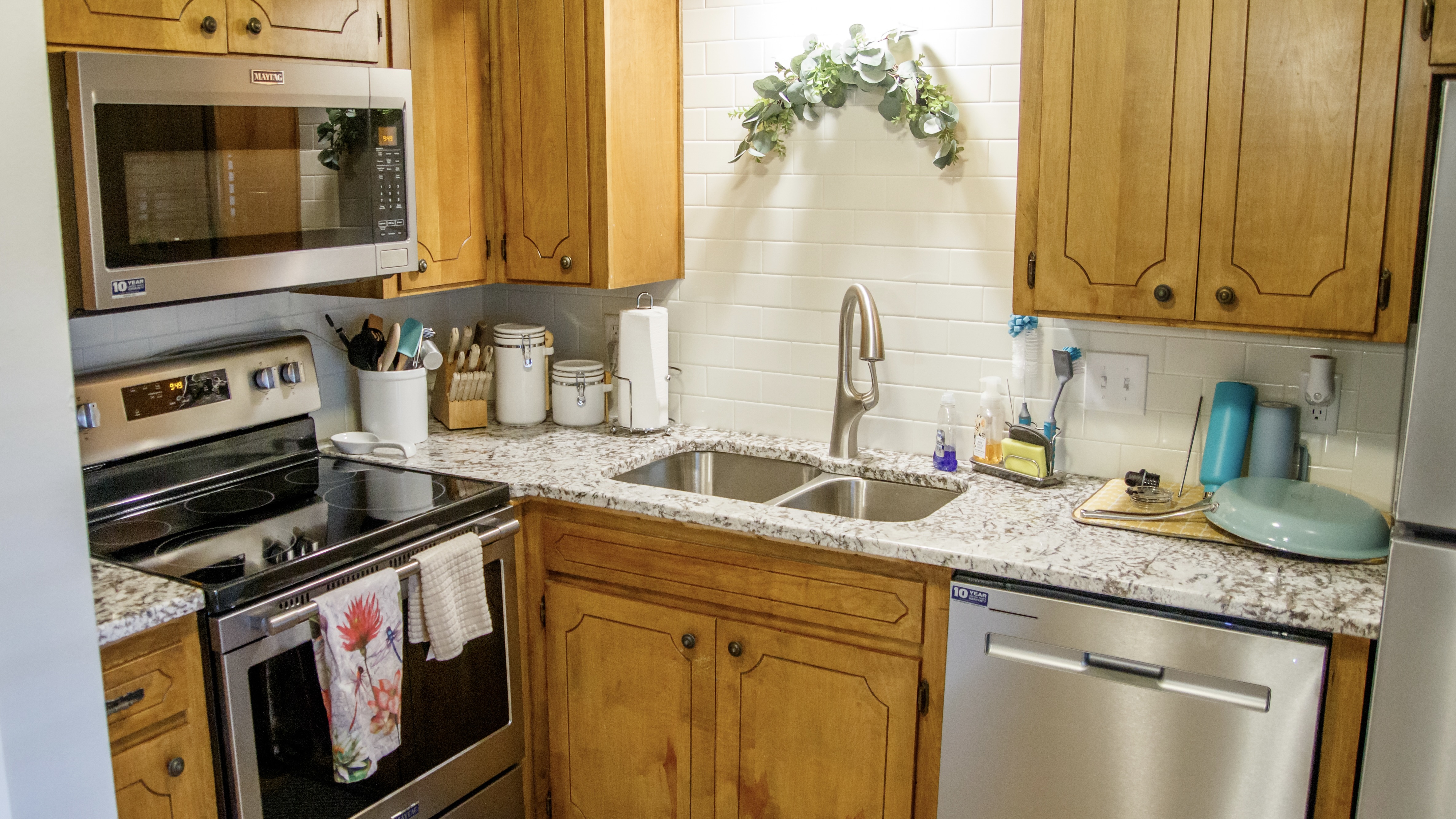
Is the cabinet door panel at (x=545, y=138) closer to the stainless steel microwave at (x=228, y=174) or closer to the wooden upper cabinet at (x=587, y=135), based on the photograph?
the wooden upper cabinet at (x=587, y=135)

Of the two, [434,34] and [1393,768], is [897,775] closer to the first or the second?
[1393,768]

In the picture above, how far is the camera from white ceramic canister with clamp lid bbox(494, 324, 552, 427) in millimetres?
3033

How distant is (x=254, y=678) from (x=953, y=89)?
1.88 m

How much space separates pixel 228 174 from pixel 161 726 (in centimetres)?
101

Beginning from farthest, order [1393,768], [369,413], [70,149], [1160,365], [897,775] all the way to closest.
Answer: [369,413], [1160,365], [897,775], [70,149], [1393,768]

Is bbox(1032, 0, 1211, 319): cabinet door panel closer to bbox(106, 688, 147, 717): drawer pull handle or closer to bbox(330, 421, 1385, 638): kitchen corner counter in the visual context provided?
bbox(330, 421, 1385, 638): kitchen corner counter

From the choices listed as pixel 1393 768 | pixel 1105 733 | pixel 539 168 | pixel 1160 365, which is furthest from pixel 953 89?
pixel 1393 768

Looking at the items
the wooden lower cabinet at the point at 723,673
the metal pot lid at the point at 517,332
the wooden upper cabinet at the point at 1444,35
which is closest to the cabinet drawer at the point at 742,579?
the wooden lower cabinet at the point at 723,673

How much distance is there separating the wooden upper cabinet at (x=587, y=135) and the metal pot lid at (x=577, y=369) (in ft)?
0.94

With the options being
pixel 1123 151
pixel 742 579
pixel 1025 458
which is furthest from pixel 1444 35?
pixel 742 579

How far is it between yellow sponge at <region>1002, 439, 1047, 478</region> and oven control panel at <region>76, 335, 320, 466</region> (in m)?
1.60

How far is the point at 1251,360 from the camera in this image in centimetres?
237

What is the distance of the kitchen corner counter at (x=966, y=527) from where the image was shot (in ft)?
6.17

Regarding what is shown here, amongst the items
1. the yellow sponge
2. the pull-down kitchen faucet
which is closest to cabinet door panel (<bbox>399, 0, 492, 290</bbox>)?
the pull-down kitchen faucet
